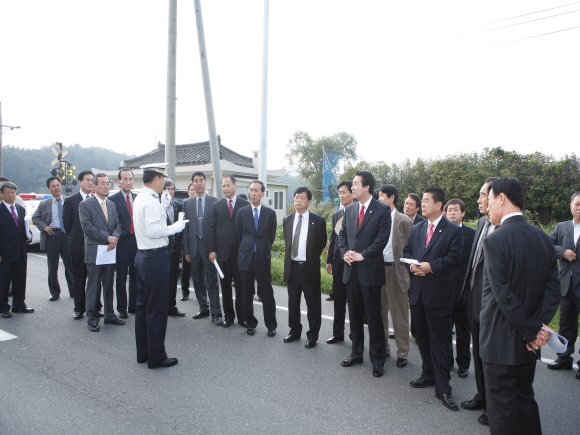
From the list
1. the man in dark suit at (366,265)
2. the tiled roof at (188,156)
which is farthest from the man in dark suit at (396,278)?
the tiled roof at (188,156)

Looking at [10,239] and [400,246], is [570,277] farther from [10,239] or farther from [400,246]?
[10,239]

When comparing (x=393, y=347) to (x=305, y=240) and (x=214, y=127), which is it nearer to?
(x=305, y=240)

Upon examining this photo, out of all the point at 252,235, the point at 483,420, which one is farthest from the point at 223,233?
the point at 483,420

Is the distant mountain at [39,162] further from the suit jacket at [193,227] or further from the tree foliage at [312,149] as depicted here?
the suit jacket at [193,227]

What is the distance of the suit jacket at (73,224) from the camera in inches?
240

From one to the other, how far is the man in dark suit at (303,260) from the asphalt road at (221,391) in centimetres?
39

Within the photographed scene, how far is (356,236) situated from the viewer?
4.30 metres

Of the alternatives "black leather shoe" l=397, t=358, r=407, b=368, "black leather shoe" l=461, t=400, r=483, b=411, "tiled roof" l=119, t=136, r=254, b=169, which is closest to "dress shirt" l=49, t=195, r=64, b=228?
"black leather shoe" l=397, t=358, r=407, b=368

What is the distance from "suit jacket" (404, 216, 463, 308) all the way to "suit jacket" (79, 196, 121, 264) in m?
4.40

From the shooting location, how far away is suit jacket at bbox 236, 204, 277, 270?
17.4ft

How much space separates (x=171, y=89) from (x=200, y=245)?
5322mm

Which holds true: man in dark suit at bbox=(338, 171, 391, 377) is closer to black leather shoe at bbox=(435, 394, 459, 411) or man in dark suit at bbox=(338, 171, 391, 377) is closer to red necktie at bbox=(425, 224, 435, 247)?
red necktie at bbox=(425, 224, 435, 247)

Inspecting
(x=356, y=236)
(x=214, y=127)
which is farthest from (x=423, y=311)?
(x=214, y=127)

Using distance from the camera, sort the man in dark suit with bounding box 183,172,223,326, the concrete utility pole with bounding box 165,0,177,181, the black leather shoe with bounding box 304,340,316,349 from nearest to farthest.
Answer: the black leather shoe with bounding box 304,340,316,349, the man in dark suit with bounding box 183,172,223,326, the concrete utility pole with bounding box 165,0,177,181
